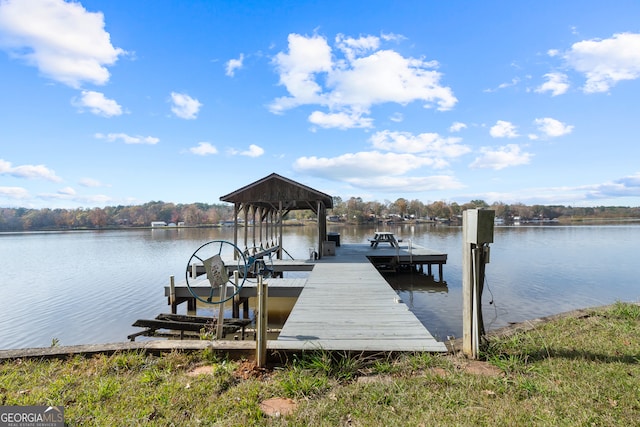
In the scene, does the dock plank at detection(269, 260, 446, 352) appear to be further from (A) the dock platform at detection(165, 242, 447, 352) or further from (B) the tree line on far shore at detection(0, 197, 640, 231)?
(B) the tree line on far shore at detection(0, 197, 640, 231)

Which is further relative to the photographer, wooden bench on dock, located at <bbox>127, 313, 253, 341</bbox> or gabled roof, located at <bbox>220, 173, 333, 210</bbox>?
gabled roof, located at <bbox>220, 173, 333, 210</bbox>

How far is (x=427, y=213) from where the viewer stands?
114188 millimetres

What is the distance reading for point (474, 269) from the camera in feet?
13.6

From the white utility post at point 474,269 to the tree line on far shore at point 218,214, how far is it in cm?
9059

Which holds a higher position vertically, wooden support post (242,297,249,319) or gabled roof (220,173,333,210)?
gabled roof (220,173,333,210)

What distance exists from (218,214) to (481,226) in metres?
121

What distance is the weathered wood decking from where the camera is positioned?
4508 mm

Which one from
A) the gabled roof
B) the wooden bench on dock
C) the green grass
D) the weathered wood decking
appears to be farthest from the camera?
the gabled roof

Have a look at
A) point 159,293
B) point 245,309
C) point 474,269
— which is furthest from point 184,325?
point 159,293

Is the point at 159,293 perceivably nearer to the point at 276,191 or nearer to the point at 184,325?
the point at 276,191

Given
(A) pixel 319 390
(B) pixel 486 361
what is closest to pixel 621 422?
(B) pixel 486 361

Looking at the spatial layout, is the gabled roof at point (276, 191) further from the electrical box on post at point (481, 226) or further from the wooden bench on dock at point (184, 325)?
the electrical box on post at point (481, 226)

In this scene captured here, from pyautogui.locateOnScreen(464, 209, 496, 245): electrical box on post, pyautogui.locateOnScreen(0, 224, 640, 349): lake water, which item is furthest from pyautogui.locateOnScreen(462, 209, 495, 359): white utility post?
pyautogui.locateOnScreen(0, 224, 640, 349): lake water

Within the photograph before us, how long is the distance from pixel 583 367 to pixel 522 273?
15.0 m
